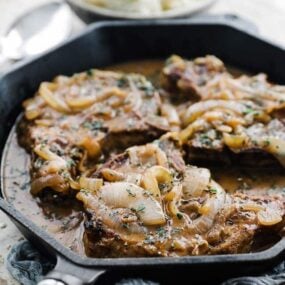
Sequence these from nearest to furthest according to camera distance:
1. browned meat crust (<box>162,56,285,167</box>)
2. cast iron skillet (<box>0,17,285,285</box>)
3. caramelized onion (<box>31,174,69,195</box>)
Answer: caramelized onion (<box>31,174,69,195</box>) < browned meat crust (<box>162,56,285,167</box>) < cast iron skillet (<box>0,17,285,285</box>)

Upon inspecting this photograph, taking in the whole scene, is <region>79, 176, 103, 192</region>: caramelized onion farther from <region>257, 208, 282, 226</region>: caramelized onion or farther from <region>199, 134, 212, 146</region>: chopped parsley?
<region>257, 208, 282, 226</region>: caramelized onion

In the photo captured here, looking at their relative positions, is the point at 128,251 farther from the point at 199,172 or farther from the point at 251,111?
the point at 251,111

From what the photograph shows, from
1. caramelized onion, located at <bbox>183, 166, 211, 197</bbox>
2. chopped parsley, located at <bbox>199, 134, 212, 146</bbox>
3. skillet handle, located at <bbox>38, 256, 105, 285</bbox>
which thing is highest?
skillet handle, located at <bbox>38, 256, 105, 285</bbox>

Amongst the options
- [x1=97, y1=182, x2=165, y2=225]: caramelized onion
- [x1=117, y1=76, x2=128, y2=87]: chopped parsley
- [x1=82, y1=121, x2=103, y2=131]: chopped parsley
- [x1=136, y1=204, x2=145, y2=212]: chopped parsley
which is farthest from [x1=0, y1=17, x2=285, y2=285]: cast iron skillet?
[x1=136, y1=204, x2=145, y2=212]: chopped parsley

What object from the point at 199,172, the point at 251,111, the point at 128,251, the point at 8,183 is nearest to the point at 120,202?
the point at 128,251

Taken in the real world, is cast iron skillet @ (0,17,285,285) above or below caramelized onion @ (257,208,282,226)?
above

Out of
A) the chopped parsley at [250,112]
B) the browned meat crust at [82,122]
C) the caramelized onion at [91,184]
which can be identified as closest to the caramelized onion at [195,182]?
the caramelized onion at [91,184]
